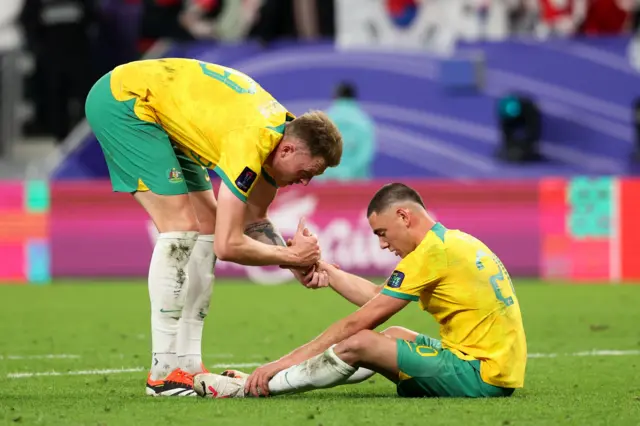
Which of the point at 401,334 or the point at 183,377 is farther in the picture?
the point at 183,377

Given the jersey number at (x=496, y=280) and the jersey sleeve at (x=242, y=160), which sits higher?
the jersey sleeve at (x=242, y=160)

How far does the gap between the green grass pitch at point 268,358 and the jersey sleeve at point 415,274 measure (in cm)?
52

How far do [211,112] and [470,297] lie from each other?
158 cm

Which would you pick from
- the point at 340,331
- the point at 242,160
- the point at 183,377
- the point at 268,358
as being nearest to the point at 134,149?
the point at 242,160

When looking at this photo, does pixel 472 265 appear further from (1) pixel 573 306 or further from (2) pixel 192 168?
(1) pixel 573 306

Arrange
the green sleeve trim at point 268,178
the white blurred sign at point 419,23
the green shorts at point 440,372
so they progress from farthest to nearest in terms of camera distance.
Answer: the white blurred sign at point 419,23 → the green sleeve trim at point 268,178 → the green shorts at point 440,372

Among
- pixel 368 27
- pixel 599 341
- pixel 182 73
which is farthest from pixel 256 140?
pixel 368 27

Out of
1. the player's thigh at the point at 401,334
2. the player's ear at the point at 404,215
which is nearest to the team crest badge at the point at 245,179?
the player's ear at the point at 404,215

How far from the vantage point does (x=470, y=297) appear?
6.55 m

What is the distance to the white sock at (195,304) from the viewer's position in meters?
7.36

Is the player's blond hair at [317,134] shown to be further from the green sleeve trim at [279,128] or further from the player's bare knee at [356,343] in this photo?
the player's bare knee at [356,343]

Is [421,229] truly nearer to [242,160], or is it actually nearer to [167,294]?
[242,160]

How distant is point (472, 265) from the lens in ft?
21.6

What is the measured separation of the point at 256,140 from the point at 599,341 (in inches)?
157
